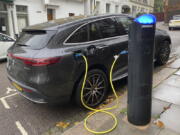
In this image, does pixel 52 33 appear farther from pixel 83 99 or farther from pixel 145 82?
pixel 145 82

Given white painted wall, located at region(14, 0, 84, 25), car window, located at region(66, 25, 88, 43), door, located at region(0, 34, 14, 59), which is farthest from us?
white painted wall, located at region(14, 0, 84, 25)

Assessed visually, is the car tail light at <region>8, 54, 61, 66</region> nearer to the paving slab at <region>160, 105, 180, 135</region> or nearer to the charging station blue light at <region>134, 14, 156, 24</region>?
the charging station blue light at <region>134, 14, 156, 24</region>

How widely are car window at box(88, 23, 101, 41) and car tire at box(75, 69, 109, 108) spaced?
65 cm

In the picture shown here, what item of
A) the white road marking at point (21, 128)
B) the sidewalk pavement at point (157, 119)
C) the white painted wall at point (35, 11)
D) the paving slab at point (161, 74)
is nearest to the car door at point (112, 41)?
the sidewalk pavement at point (157, 119)

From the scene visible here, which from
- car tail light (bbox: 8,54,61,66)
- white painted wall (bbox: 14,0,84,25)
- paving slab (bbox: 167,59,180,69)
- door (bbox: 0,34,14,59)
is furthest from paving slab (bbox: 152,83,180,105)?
white painted wall (bbox: 14,0,84,25)

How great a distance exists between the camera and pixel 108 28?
3.72 metres

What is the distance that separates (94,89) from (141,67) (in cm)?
126

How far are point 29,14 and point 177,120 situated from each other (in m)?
13.5

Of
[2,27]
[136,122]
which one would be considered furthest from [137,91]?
[2,27]

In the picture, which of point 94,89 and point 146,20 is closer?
point 146,20

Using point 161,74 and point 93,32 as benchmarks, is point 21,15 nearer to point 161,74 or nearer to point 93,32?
point 93,32

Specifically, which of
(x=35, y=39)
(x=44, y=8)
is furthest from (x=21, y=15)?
(x=35, y=39)

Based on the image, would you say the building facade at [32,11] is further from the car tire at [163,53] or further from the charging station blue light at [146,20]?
the charging station blue light at [146,20]

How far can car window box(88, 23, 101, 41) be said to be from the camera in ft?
11.0
